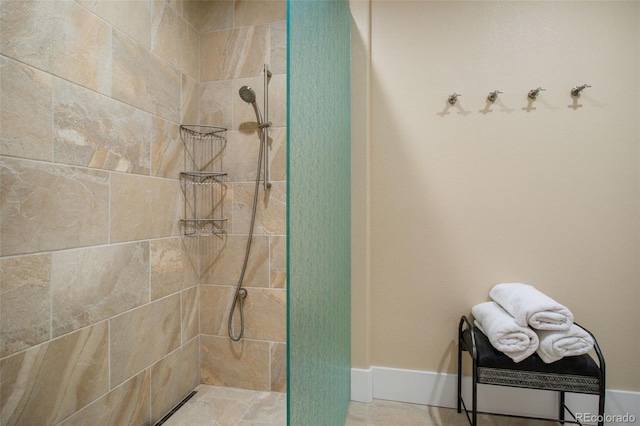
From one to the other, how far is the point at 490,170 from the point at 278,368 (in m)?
1.50

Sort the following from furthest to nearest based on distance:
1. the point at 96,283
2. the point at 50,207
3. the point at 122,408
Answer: the point at 122,408 < the point at 96,283 < the point at 50,207

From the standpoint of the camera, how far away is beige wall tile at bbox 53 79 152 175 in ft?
3.69

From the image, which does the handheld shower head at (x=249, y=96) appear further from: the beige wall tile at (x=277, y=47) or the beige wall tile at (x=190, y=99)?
the beige wall tile at (x=190, y=99)

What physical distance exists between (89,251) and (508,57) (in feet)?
6.66

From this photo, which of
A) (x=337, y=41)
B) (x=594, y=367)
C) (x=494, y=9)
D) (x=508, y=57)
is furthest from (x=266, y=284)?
(x=494, y=9)

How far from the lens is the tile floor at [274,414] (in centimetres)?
156

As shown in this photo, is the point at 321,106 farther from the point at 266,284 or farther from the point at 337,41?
the point at 266,284

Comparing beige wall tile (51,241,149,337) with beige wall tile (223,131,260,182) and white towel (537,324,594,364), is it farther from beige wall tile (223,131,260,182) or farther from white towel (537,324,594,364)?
white towel (537,324,594,364)

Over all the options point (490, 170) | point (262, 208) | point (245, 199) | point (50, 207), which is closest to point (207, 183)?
point (245, 199)

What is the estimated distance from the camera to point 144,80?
1.48 m

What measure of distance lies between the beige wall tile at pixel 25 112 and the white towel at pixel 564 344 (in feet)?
6.22

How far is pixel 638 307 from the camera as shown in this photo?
1536mm

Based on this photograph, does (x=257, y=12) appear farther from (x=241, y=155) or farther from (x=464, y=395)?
(x=464, y=395)

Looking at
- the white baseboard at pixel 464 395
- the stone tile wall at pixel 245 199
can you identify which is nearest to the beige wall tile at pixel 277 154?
the stone tile wall at pixel 245 199
